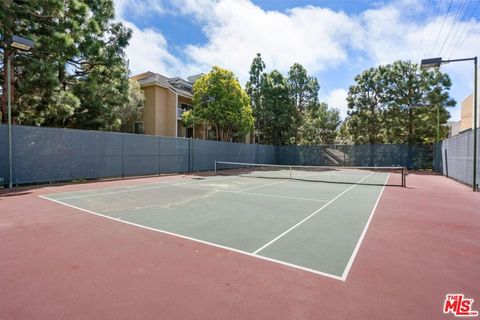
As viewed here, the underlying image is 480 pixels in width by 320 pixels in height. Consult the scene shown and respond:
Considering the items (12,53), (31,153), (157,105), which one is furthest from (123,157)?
(157,105)

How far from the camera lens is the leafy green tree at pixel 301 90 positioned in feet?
106

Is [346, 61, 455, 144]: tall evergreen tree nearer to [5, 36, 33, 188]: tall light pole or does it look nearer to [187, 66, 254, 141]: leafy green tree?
[187, 66, 254, 141]: leafy green tree

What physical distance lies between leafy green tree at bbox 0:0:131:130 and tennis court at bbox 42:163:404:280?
20.8 ft

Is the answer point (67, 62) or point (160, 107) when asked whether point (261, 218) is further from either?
point (160, 107)

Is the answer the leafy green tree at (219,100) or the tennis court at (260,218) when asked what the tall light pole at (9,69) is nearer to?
the tennis court at (260,218)

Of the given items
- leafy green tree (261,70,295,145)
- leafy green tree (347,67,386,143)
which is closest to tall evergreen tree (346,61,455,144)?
leafy green tree (347,67,386,143)

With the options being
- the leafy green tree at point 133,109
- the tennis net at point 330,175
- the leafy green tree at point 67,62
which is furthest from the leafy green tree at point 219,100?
the leafy green tree at point 67,62

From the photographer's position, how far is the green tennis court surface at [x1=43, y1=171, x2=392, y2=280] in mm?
4363

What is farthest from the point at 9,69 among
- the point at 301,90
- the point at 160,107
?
the point at 301,90

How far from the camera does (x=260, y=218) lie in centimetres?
653

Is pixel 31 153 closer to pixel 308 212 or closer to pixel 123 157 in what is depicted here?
pixel 123 157

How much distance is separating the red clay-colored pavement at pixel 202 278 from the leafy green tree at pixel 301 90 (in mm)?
28011

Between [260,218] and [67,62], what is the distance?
49.1 ft

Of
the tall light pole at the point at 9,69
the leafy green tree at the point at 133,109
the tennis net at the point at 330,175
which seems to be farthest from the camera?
the leafy green tree at the point at 133,109
